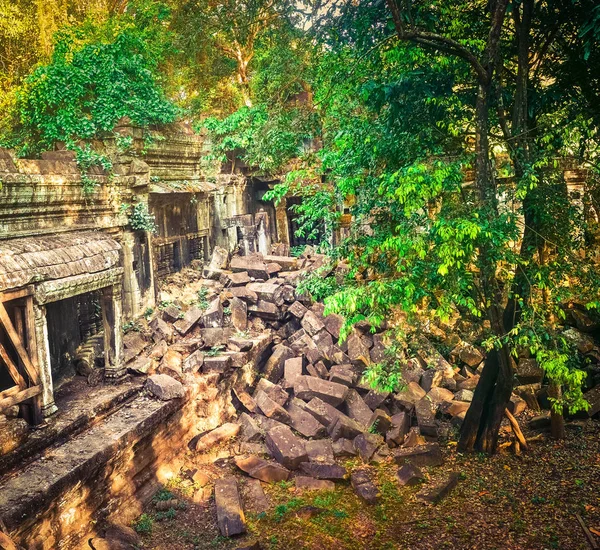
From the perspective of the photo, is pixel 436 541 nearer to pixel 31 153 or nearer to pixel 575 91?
pixel 575 91

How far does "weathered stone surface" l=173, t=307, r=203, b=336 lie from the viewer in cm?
923

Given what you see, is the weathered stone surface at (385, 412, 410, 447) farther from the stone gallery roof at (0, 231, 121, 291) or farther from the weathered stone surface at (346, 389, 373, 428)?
the stone gallery roof at (0, 231, 121, 291)

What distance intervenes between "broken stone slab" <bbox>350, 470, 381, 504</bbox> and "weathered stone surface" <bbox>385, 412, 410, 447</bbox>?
1115mm

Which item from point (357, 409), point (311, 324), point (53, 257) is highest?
point (53, 257)

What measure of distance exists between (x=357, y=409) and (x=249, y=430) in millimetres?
1775

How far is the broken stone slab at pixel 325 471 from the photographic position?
642cm

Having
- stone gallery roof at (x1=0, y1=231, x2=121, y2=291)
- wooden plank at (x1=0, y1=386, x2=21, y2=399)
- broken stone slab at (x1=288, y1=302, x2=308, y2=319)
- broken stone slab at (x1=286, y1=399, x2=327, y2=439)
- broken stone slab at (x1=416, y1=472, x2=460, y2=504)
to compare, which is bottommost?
broken stone slab at (x1=416, y1=472, x2=460, y2=504)

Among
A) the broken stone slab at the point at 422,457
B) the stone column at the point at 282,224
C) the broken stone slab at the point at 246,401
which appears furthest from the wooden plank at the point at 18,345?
the stone column at the point at 282,224

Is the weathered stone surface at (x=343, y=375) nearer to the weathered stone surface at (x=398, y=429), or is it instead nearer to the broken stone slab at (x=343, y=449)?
the weathered stone surface at (x=398, y=429)

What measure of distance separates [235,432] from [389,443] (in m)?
2.39

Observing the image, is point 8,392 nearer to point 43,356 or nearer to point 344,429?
point 43,356

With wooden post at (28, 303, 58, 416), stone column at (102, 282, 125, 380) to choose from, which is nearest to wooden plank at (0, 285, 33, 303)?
wooden post at (28, 303, 58, 416)

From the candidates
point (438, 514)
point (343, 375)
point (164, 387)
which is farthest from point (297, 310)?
point (438, 514)

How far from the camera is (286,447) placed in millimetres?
6789
